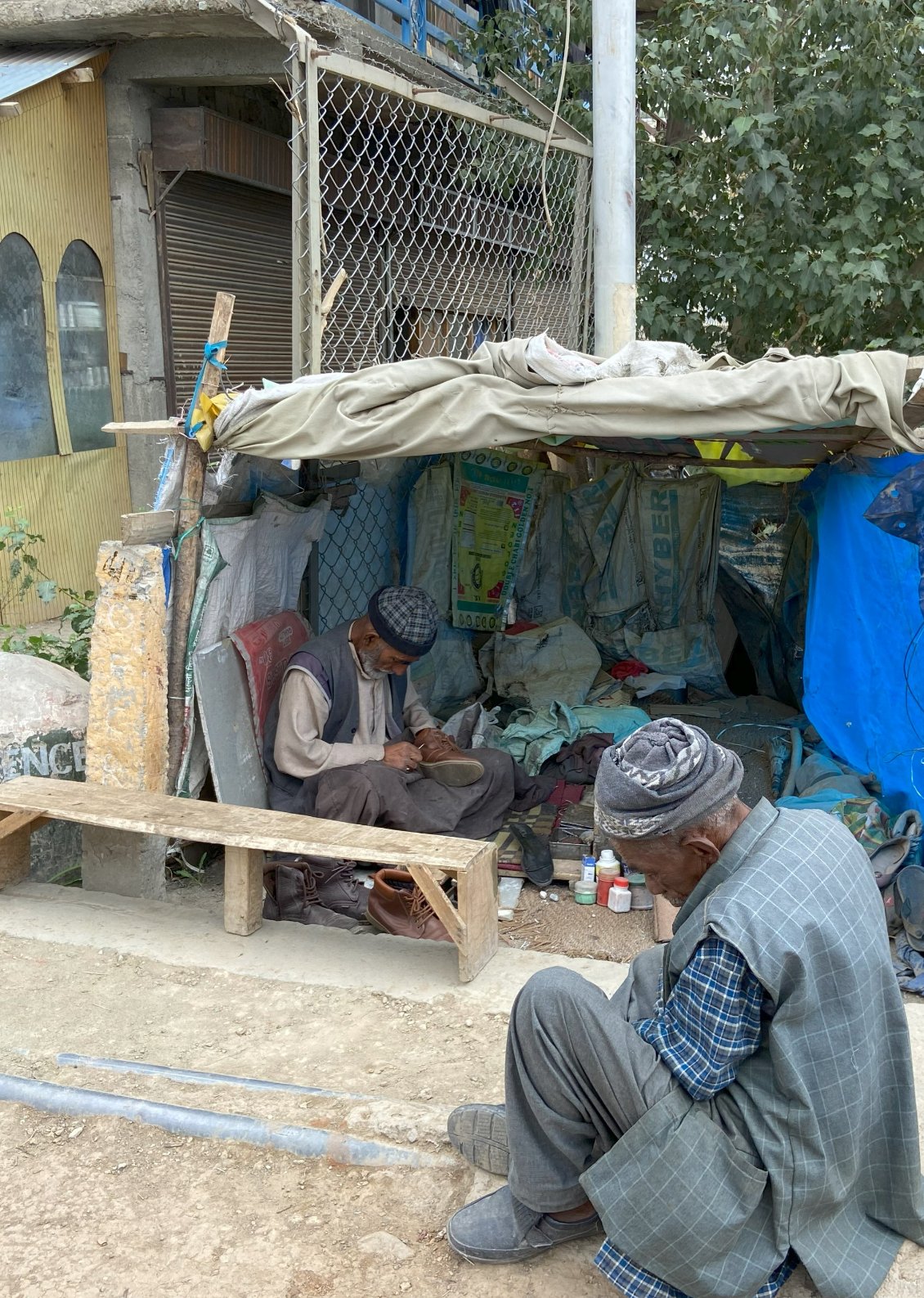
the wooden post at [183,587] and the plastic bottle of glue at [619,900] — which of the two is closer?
the wooden post at [183,587]

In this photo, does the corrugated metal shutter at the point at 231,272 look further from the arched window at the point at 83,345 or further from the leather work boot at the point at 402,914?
the leather work boot at the point at 402,914

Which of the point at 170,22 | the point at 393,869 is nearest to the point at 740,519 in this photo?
the point at 393,869

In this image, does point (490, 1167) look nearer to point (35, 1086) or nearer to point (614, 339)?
point (35, 1086)

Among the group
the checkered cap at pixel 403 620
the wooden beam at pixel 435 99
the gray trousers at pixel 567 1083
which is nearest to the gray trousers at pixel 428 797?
the checkered cap at pixel 403 620

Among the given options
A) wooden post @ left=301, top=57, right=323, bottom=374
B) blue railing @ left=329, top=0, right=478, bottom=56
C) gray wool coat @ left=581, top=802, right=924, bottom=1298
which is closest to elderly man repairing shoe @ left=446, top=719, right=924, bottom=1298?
gray wool coat @ left=581, top=802, right=924, bottom=1298

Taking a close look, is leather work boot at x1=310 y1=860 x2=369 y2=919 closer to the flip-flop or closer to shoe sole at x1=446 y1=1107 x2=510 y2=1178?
the flip-flop

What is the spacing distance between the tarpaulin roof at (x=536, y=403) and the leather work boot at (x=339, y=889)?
163 centimetres

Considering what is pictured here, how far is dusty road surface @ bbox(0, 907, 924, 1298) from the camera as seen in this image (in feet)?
7.65

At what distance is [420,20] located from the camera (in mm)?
9367

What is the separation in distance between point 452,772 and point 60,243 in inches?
175

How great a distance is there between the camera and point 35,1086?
2902 millimetres

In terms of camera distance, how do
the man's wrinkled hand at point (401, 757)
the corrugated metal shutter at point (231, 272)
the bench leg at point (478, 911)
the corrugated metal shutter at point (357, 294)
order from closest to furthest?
the bench leg at point (478, 911), the man's wrinkled hand at point (401, 757), the corrugated metal shutter at point (231, 272), the corrugated metal shutter at point (357, 294)

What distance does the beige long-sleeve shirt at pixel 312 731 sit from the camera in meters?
4.77

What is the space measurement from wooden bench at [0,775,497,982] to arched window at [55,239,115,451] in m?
3.95
